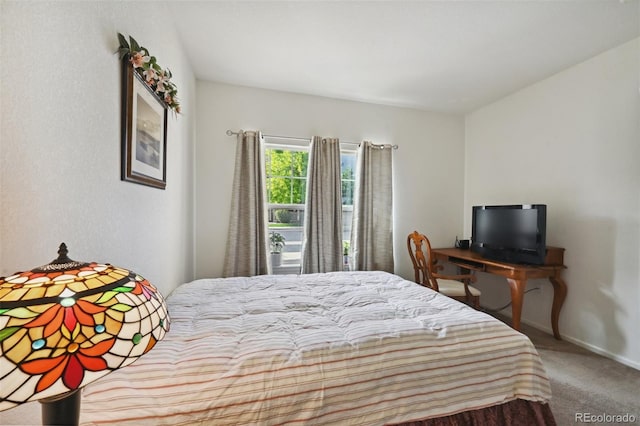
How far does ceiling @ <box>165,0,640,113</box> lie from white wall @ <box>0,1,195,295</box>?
0.80 metres

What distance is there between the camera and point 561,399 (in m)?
1.76

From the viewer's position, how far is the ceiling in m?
1.86

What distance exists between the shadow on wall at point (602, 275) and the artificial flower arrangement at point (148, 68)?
361cm

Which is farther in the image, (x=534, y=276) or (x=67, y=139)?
(x=534, y=276)

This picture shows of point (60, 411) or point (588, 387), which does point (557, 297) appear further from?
point (60, 411)

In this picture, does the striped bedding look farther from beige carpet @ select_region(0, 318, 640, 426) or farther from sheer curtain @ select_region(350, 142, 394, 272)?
sheer curtain @ select_region(350, 142, 394, 272)

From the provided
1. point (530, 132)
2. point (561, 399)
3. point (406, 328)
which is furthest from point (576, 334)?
point (406, 328)

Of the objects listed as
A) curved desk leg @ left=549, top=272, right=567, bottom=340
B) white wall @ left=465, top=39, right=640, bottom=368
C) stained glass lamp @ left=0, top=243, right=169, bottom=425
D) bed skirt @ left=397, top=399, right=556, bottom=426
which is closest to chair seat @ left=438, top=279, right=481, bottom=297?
curved desk leg @ left=549, top=272, right=567, bottom=340

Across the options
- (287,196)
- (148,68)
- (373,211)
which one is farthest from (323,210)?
(148,68)

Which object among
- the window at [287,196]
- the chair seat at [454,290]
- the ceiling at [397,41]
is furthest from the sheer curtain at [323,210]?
the chair seat at [454,290]

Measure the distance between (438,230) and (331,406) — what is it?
127 inches

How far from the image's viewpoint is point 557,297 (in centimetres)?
256

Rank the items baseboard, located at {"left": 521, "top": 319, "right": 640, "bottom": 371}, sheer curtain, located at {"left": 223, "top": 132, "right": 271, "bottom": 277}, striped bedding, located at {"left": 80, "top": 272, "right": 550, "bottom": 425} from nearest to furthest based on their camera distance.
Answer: striped bedding, located at {"left": 80, "top": 272, "right": 550, "bottom": 425} < baseboard, located at {"left": 521, "top": 319, "right": 640, "bottom": 371} < sheer curtain, located at {"left": 223, "top": 132, "right": 271, "bottom": 277}

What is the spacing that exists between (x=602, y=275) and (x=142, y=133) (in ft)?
12.1
